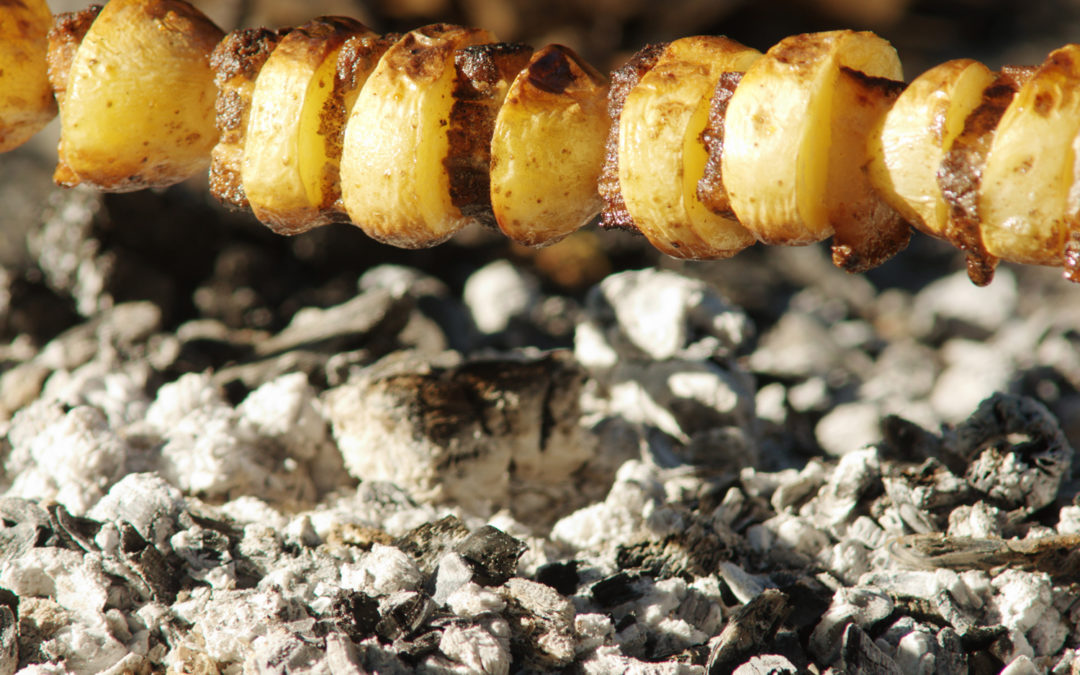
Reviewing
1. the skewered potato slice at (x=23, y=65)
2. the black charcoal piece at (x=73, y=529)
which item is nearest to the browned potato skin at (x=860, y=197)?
the black charcoal piece at (x=73, y=529)

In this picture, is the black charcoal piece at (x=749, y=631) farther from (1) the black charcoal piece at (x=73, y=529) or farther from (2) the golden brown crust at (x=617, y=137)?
(1) the black charcoal piece at (x=73, y=529)

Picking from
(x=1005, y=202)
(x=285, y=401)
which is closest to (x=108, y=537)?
(x=285, y=401)

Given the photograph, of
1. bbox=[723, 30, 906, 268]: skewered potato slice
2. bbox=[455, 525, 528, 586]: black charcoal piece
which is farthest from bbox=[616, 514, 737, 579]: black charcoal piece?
bbox=[723, 30, 906, 268]: skewered potato slice

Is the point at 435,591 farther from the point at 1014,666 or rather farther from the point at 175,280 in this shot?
the point at 175,280

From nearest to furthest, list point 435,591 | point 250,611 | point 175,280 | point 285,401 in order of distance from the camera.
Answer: point 250,611
point 435,591
point 285,401
point 175,280

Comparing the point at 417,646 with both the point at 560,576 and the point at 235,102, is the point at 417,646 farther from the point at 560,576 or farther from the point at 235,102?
the point at 235,102

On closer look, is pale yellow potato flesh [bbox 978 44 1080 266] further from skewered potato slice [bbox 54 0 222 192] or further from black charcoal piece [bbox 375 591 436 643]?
skewered potato slice [bbox 54 0 222 192]
